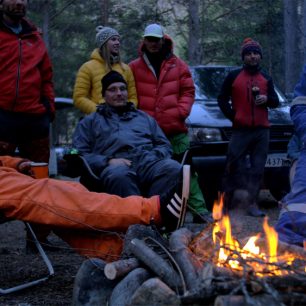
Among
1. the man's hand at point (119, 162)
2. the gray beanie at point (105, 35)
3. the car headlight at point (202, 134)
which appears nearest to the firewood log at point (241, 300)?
the man's hand at point (119, 162)

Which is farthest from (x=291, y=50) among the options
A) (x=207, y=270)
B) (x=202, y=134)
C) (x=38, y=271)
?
(x=207, y=270)

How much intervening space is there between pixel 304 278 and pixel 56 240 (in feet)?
13.4

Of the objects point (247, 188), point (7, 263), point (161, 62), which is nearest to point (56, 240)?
point (7, 263)

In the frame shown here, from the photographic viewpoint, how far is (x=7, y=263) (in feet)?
19.4

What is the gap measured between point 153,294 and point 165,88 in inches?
155

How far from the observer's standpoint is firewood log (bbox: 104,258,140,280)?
3869mm

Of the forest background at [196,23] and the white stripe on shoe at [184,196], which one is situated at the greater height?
the forest background at [196,23]

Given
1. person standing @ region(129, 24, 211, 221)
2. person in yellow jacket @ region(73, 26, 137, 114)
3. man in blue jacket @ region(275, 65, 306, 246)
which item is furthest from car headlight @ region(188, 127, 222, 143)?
man in blue jacket @ region(275, 65, 306, 246)

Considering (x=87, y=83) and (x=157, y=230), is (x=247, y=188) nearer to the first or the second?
(x=87, y=83)

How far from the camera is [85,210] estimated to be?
4363mm

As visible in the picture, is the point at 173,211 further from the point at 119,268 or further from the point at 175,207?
the point at 119,268

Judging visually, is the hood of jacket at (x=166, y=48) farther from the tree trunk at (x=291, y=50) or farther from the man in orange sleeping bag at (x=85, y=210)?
the tree trunk at (x=291, y=50)

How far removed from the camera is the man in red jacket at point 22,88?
596 cm

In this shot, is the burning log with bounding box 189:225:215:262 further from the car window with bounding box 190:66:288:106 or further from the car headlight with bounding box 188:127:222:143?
the car window with bounding box 190:66:288:106
